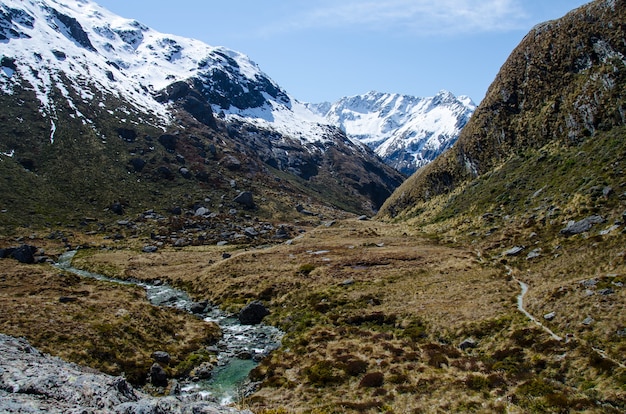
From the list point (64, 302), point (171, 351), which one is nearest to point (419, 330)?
point (171, 351)

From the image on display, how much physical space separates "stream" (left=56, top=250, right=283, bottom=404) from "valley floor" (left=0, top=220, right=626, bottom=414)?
1.69 meters

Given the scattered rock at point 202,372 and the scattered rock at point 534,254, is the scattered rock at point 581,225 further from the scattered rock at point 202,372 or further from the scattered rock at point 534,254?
the scattered rock at point 202,372

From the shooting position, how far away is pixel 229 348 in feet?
130

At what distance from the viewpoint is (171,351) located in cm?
3694

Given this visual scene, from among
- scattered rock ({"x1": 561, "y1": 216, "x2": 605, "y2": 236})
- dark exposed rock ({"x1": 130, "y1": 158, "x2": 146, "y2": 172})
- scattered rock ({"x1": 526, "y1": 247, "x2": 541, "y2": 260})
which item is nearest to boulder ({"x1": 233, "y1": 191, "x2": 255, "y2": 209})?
dark exposed rock ({"x1": 130, "y1": 158, "x2": 146, "y2": 172})

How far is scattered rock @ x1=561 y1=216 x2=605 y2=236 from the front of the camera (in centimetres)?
4925

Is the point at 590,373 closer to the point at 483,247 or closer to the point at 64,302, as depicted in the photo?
the point at 483,247

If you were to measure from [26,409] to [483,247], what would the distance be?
6417 cm

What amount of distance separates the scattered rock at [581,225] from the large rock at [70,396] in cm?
4941

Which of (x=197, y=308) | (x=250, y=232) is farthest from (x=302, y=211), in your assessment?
(x=197, y=308)

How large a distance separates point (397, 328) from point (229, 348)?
55.1 feet

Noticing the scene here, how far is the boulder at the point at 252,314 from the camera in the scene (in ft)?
158

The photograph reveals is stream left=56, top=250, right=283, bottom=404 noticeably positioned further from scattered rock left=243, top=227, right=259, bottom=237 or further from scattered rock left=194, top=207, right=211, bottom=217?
scattered rock left=194, top=207, right=211, bottom=217

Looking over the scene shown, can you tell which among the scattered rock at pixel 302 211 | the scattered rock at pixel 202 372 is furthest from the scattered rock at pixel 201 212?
the scattered rock at pixel 202 372
